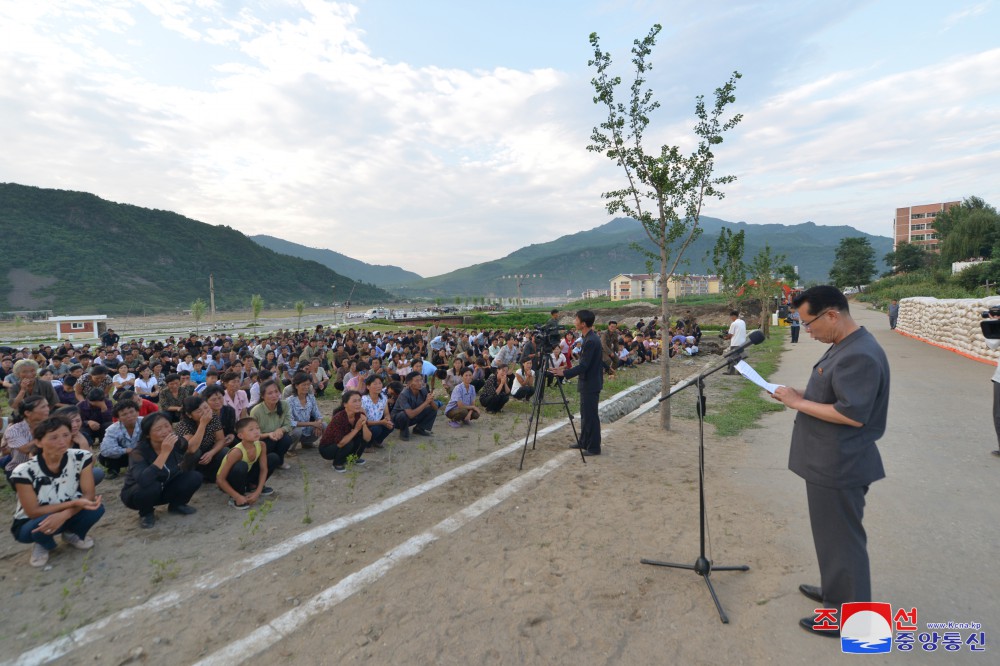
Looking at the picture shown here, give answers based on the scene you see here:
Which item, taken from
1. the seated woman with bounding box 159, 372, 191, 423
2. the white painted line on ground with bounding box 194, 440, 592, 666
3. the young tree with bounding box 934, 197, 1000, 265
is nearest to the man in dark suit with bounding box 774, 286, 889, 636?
the white painted line on ground with bounding box 194, 440, 592, 666

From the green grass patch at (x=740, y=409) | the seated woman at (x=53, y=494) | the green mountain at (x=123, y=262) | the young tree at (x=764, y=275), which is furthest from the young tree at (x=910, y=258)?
the green mountain at (x=123, y=262)

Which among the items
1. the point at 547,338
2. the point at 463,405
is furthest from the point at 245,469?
the point at 463,405

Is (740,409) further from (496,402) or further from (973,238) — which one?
(973,238)

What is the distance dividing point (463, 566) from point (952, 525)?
13.6 feet

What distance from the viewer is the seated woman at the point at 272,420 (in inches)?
229

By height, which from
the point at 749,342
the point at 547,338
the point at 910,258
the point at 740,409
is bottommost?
the point at 740,409

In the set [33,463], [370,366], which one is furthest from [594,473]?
[370,366]

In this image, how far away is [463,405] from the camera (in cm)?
859

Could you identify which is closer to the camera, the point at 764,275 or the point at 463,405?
the point at 463,405

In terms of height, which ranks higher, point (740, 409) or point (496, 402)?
point (496, 402)

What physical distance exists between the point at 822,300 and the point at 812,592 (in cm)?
189

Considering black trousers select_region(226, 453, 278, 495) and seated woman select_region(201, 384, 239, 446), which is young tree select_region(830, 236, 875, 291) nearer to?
seated woman select_region(201, 384, 239, 446)

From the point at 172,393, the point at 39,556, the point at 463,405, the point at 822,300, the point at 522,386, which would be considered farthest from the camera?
the point at 522,386

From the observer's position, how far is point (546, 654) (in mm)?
2869
